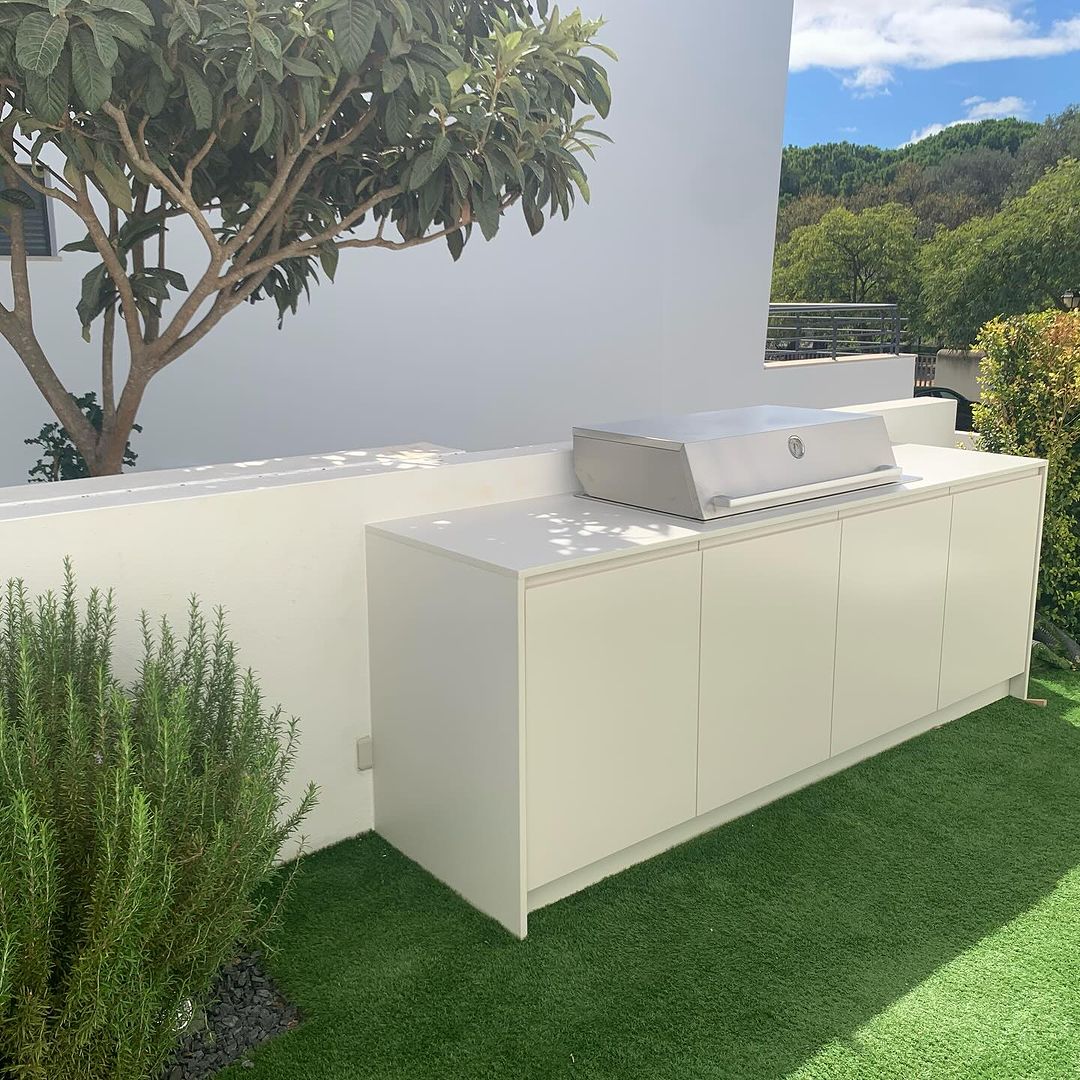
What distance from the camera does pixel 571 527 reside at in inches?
115

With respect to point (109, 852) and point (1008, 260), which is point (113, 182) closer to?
point (109, 852)

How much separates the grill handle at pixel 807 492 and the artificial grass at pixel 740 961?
98 centimetres

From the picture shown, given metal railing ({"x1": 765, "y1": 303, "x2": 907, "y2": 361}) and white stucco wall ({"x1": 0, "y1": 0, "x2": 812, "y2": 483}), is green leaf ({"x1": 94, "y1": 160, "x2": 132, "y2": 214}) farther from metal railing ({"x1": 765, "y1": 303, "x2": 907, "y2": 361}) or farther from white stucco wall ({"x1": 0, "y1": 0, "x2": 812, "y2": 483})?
metal railing ({"x1": 765, "y1": 303, "x2": 907, "y2": 361})

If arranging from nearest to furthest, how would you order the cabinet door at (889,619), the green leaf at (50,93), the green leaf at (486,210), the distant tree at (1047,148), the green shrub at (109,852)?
the green shrub at (109,852)
the green leaf at (50,93)
the green leaf at (486,210)
the cabinet door at (889,619)
the distant tree at (1047,148)

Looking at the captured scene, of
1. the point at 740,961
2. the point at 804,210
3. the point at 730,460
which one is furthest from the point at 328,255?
the point at 804,210

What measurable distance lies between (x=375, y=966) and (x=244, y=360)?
157 inches

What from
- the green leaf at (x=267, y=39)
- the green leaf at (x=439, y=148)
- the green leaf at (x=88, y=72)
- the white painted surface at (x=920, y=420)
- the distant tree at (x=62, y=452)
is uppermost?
the green leaf at (x=267, y=39)

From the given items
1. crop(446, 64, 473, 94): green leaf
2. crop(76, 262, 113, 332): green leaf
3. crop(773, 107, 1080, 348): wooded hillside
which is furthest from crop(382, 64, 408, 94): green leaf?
crop(773, 107, 1080, 348): wooded hillside

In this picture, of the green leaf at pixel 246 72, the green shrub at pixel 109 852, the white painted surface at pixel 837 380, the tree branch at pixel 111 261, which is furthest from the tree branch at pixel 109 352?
the white painted surface at pixel 837 380

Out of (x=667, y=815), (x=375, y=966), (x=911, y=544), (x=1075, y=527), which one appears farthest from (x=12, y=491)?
(x=1075, y=527)

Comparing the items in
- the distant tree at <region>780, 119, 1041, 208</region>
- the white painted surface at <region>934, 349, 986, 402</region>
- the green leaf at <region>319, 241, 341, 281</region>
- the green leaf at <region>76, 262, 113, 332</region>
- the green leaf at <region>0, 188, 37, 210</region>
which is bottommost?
the white painted surface at <region>934, 349, 986, 402</region>

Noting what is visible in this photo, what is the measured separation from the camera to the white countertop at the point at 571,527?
2598 millimetres

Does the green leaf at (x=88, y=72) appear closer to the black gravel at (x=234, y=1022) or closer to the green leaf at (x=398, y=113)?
the green leaf at (x=398, y=113)

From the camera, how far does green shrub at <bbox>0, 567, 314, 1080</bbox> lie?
1.63 metres
